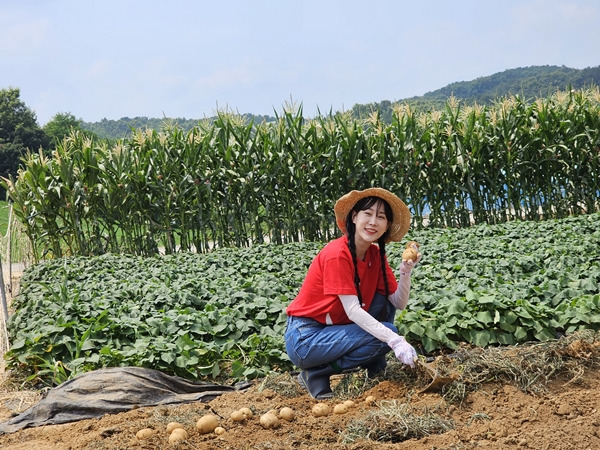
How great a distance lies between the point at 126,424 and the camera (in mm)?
3361

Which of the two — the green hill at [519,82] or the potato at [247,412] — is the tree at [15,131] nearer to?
the green hill at [519,82]

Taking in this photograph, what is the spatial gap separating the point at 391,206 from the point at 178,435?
5.86 ft

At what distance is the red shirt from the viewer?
148 inches

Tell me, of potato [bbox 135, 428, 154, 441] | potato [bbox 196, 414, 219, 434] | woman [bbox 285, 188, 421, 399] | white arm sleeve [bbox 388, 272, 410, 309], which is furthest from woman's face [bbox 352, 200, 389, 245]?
potato [bbox 135, 428, 154, 441]

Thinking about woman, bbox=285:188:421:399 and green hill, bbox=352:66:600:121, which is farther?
green hill, bbox=352:66:600:121

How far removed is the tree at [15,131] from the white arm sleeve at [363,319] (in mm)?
35162

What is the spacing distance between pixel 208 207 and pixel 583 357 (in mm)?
8753

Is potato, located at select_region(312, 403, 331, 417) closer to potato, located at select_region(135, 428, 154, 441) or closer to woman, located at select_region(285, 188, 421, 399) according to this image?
woman, located at select_region(285, 188, 421, 399)

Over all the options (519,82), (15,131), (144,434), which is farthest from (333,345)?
(519,82)

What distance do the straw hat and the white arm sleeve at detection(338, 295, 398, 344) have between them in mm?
458

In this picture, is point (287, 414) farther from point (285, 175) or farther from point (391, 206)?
point (285, 175)

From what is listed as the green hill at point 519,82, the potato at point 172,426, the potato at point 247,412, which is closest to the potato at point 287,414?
the potato at point 247,412

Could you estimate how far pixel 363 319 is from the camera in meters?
3.70

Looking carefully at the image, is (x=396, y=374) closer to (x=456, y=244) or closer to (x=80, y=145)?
(x=456, y=244)
